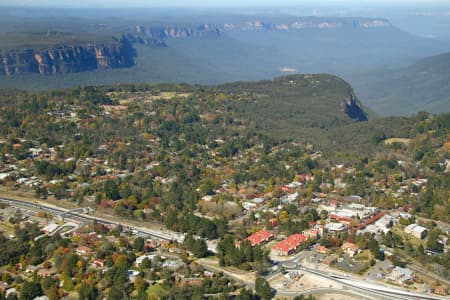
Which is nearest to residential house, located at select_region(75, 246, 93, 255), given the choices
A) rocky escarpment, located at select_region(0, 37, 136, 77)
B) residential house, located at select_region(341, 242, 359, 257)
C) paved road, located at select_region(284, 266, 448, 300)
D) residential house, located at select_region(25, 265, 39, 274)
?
residential house, located at select_region(25, 265, 39, 274)

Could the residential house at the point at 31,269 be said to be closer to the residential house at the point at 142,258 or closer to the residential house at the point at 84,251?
the residential house at the point at 84,251

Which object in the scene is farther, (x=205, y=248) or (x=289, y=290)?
(x=205, y=248)

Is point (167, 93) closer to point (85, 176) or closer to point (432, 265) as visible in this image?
point (85, 176)

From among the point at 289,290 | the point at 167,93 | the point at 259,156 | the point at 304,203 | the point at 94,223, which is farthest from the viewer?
the point at 167,93

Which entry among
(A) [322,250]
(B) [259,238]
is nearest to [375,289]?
(A) [322,250]

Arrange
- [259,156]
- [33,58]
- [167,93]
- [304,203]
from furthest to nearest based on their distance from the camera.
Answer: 1. [33,58]
2. [167,93]
3. [259,156]
4. [304,203]

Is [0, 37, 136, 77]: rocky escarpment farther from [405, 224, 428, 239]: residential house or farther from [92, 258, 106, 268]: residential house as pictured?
[405, 224, 428, 239]: residential house

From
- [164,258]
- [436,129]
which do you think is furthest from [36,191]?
[436,129]
